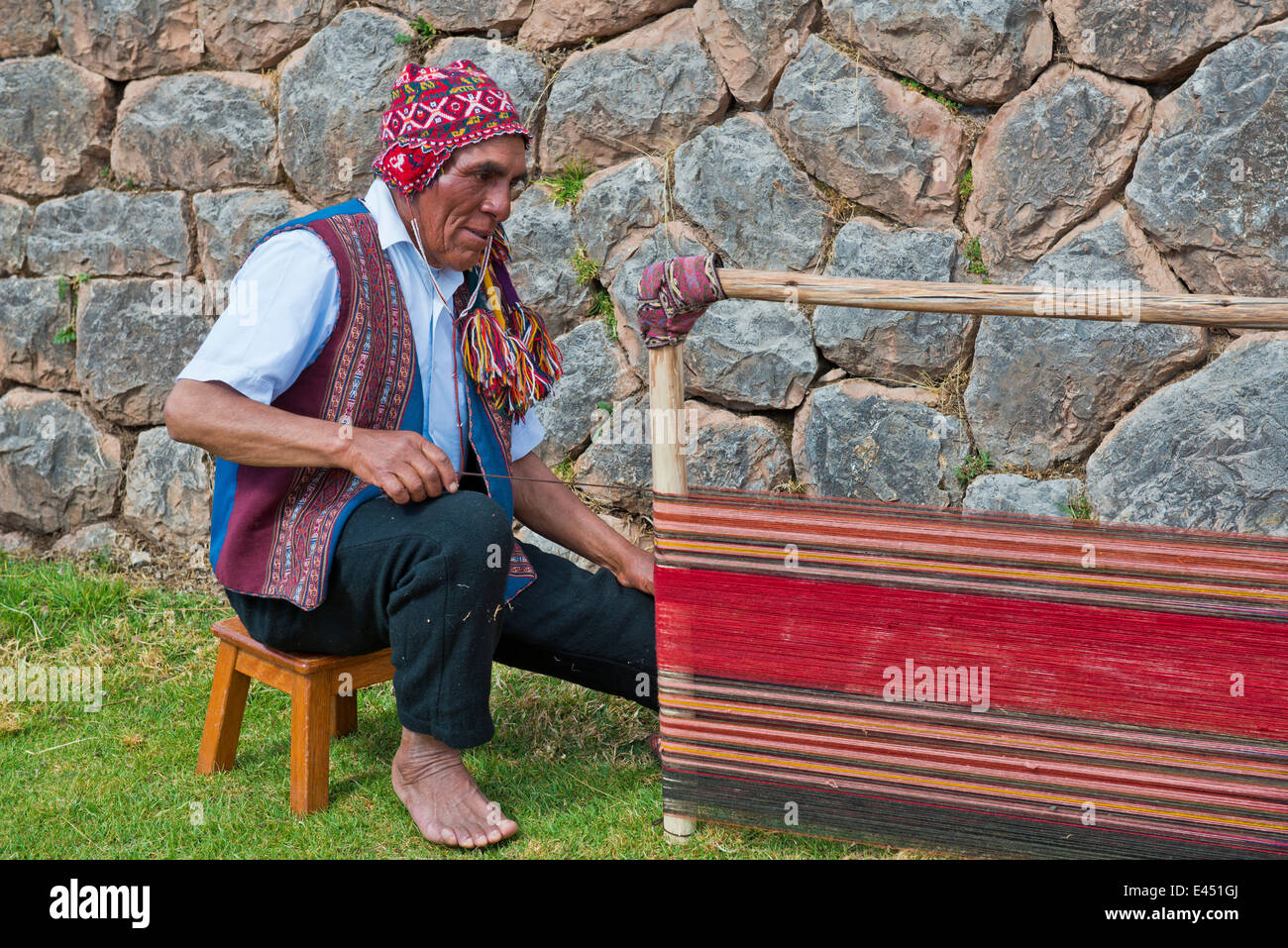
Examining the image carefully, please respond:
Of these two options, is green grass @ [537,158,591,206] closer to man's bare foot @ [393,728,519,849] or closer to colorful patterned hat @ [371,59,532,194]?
colorful patterned hat @ [371,59,532,194]

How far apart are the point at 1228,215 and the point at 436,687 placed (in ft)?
6.83

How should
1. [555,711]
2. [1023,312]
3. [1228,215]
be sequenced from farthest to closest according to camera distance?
1. [555,711]
2. [1228,215]
3. [1023,312]

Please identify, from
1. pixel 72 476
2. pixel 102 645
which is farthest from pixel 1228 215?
pixel 72 476

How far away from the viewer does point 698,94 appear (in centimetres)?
326

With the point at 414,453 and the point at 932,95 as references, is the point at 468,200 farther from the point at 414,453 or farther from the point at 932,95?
the point at 932,95

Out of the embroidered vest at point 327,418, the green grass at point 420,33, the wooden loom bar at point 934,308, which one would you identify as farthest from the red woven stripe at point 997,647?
the green grass at point 420,33

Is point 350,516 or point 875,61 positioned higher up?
point 875,61

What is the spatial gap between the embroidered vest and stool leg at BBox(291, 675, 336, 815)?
0.22 metres

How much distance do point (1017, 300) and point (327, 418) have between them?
4.21 ft

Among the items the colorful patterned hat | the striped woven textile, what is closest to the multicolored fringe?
the colorful patterned hat

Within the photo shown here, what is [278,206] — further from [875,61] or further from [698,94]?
[875,61]

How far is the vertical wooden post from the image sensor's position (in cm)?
213

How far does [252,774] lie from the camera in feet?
8.63

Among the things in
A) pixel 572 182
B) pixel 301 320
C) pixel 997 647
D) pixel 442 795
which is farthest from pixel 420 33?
pixel 997 647
